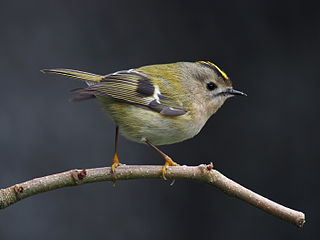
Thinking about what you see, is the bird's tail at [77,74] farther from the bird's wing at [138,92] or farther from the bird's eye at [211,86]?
the bird's eye at [211,86]

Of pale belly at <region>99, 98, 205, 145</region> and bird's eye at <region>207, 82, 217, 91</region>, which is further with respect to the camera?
bird's eye at <region>207, 82, 217, 91</region>

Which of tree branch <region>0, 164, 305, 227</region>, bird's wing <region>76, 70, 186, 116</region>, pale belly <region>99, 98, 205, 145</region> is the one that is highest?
bird's wing <region>76, 70, 186, 116</region>

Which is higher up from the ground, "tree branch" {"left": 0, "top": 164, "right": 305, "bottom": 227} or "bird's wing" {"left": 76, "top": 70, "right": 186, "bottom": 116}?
"bird's wing" {"left": 76, "top": 70, "right": 186, "bottom": 116}

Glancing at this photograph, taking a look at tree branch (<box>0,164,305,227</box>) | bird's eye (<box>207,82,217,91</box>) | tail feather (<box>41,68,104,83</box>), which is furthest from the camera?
bird's eye (<box>207,82,217,91</box>)

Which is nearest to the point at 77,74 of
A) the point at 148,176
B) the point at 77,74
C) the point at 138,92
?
the point at 77,74

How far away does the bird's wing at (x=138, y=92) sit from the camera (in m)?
1.64

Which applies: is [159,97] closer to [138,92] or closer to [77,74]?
[138,92]

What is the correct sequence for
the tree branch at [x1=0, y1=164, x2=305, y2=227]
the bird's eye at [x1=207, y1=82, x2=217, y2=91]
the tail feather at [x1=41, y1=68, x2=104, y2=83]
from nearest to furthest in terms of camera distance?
1. the tree branch at [x1=0, y1=164, x2=305, y2=227]
2. the tail feather at [x1=41, y1=68, x2=104, y2=83]
3. the bird's eye at [x1=207, y1=82, x2=217, y2=91]

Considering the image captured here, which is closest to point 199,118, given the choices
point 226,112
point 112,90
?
point 112,90

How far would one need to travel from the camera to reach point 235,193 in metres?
1.33

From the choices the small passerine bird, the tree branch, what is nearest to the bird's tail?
the small passerine bird

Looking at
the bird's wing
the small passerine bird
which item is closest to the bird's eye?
the small passerine bird

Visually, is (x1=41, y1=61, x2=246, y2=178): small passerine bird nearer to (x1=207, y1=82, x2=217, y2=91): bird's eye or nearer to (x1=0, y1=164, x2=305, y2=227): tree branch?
(x1=207, y1=82, x2=217, y2=91): bird's eye

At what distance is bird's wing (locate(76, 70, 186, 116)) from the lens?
5.37 ft
